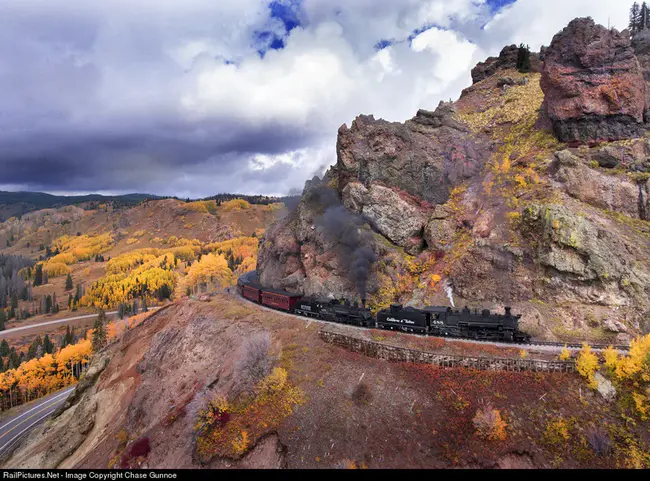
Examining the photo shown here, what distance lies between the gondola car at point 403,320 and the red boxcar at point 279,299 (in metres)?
11.6

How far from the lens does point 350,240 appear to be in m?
42.7

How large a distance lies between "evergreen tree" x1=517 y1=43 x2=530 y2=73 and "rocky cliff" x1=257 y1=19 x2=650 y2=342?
575 inches

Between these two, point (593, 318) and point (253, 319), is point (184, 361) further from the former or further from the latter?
point (593, 318)

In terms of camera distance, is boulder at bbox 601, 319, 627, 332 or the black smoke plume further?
the black smoke plume

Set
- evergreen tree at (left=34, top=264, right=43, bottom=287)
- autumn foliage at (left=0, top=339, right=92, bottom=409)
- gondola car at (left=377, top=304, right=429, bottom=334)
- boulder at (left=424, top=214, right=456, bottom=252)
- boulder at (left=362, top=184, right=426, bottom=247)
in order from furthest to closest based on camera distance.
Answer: evergreen tree at (left=34, top=264, right=43, bottom=287), autumn foliage at (left=0, top=339, right=92, bottom=409), boulder at (left=362, top=184, right=426, bottom=247), boulder at (left=424, top=214, right=456, bottom=252), gondola car at (left=377, top=304, right=429, bottom=334)

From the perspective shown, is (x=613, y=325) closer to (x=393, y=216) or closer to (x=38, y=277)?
(x=393, y=216)

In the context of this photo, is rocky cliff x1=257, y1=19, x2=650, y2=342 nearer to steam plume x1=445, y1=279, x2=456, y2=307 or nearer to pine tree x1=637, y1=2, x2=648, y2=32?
steam plume x1=445, y1=279, x2=456, y2=307

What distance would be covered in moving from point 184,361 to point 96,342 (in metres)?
50.1

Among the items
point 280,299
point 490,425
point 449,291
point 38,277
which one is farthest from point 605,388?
point 38,277

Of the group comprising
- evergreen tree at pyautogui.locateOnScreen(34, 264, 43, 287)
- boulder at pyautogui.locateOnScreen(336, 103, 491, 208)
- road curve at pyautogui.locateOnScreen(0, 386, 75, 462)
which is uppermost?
boulder at pyautogui.locateOnScreen(336, 103, 491, 208)

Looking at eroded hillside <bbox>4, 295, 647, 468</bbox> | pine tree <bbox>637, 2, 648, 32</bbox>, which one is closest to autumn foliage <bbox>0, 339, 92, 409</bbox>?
eroded hillside <bbox>4, 295, 647, 468</bbox>

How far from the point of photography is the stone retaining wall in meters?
23.9

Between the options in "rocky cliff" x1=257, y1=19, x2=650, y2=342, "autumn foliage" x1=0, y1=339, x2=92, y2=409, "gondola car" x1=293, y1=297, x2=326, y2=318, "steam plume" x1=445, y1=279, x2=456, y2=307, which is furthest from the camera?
"autumn foliage" x1=0, y1=339, x2=92, y2=409

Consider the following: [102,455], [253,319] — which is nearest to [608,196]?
[253,319]
